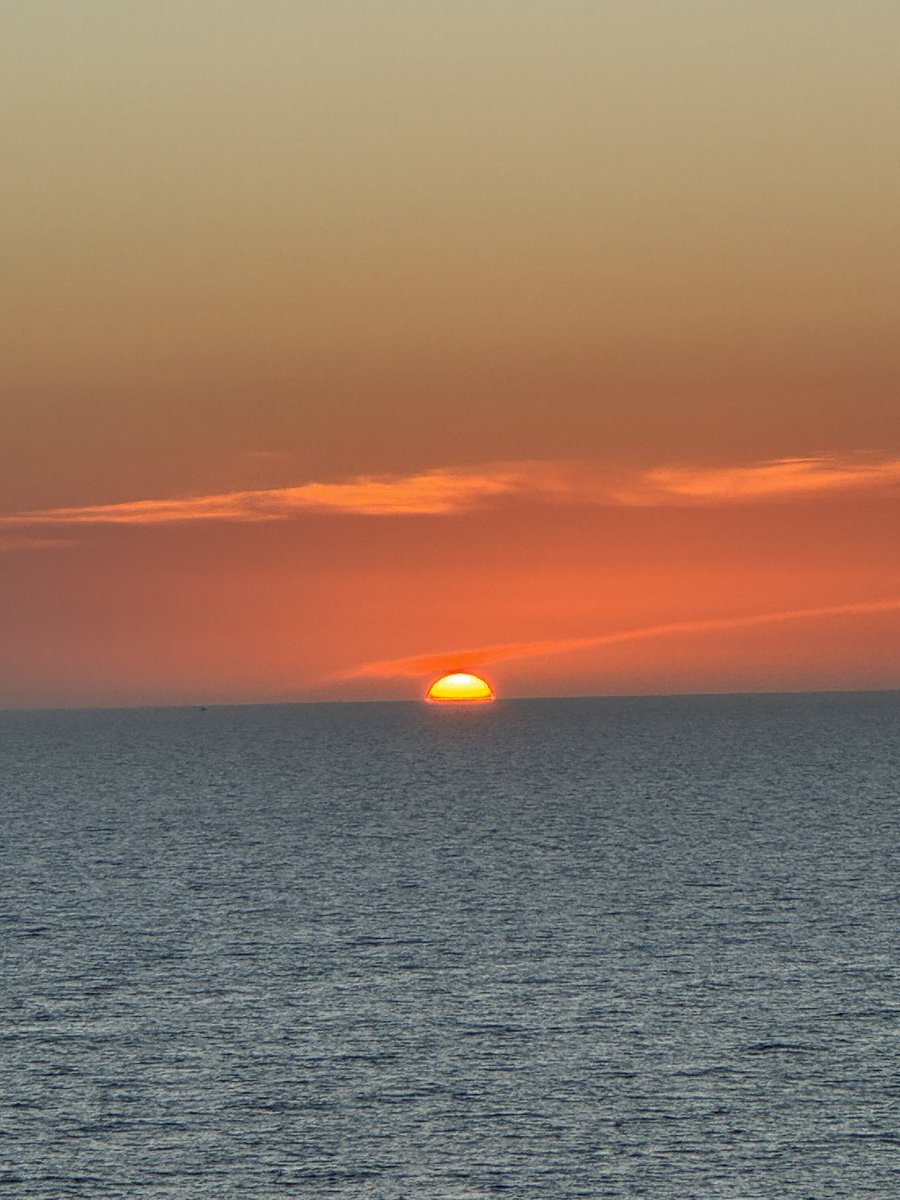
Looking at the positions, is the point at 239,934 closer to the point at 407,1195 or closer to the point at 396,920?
the point at 396,920

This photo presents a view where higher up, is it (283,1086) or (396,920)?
(396,920)

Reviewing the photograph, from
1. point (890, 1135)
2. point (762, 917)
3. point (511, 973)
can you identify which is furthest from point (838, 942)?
point (890, 1135)

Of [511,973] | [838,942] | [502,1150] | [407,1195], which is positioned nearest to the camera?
[407,1195]

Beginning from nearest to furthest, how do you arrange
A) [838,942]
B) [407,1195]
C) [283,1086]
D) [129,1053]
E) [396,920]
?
[407,1195]
[283,1086]
[129,1053]
[838,942]
[396,920]

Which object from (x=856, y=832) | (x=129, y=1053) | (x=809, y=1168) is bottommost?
(x=809, y=1168)

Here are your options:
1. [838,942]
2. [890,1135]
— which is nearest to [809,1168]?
[890,1135]

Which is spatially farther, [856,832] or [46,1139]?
[856,832]

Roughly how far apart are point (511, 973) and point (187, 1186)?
22832 mm

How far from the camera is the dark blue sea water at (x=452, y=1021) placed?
32531 mm

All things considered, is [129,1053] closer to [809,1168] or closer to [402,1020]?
[402,1020]

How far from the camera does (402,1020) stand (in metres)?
45.4

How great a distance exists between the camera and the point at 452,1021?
45.2 meters

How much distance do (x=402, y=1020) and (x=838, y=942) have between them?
2083cm

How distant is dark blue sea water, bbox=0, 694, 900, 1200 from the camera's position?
32531 millimetres
